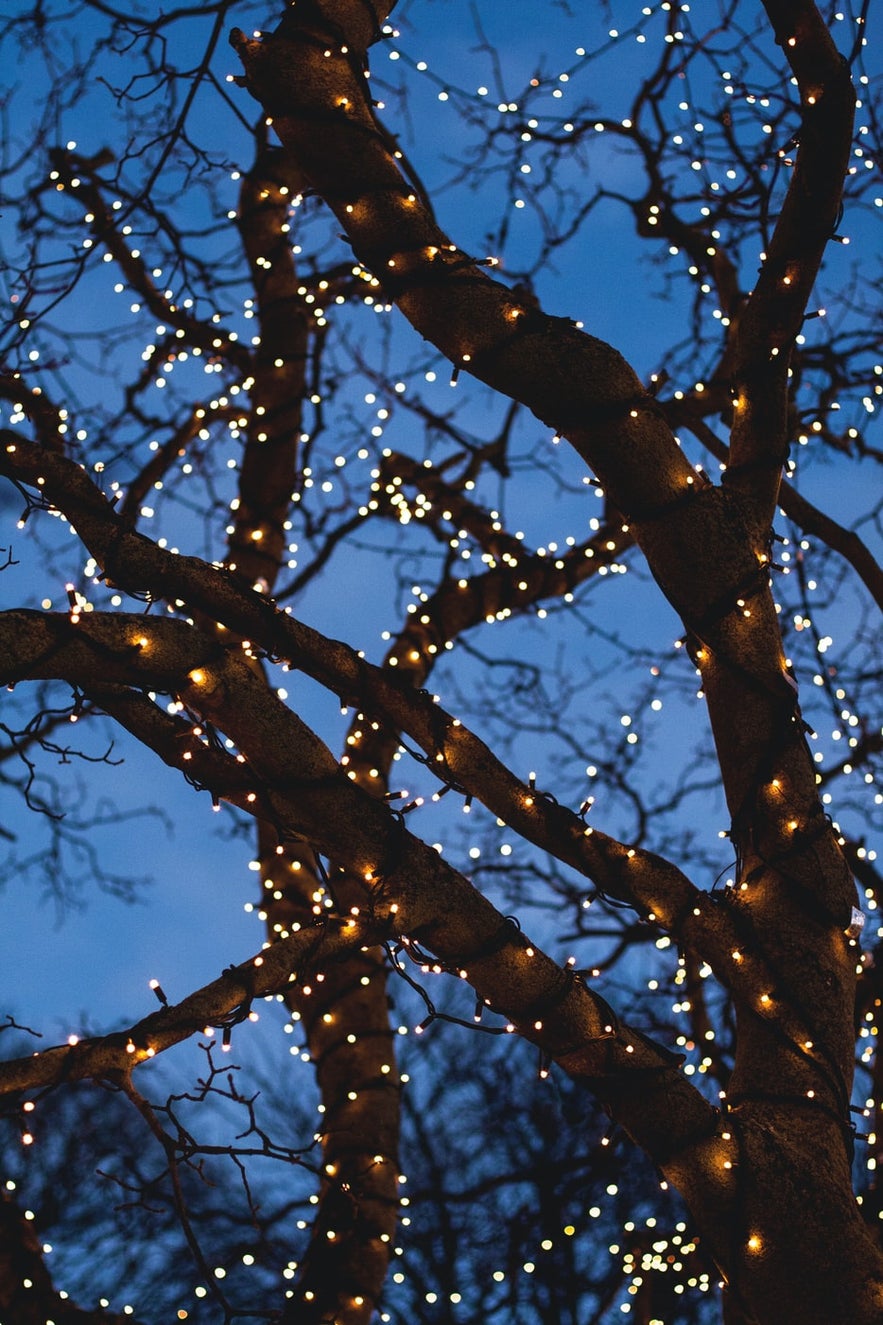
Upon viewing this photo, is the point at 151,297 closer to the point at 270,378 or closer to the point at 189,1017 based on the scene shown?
the point at 270,378

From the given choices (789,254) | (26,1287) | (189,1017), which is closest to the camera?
(189,1017)

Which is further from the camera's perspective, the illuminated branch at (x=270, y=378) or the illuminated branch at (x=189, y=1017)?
the illuminated branch at (x=270, y=378)

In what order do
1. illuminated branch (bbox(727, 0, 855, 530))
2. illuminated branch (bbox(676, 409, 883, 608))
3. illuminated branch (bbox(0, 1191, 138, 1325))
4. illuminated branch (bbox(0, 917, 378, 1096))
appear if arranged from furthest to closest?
1. illuminated branch (bbox(676, 409, 883, 608))
2. illuminated branch (bbox(727, 0, 855, 530))
3. illuminated branch (bbox(0, 1191, 138, 1325))
4. illuminated branch (bbox(0, 917, 378, 1096))

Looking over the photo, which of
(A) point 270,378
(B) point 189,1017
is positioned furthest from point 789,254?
(A) point 270,378

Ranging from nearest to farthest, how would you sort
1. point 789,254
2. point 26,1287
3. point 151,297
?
point 26,1287 < point 789,254 < point 151,297

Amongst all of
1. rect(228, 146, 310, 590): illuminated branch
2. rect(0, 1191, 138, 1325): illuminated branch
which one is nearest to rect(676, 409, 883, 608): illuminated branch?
rect(228, 146, 310, 590): illuminated branch

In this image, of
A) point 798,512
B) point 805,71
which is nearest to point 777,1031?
point 798,512

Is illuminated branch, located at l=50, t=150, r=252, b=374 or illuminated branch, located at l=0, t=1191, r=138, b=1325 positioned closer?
illuminated branch, located at l=0, t=1191, r=138, b=1325

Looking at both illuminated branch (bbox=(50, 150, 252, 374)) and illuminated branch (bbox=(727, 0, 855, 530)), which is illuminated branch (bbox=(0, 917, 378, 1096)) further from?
illuminated branch (bbox=(50, 150, 252, 374))

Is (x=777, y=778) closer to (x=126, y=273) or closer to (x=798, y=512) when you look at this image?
(x=798, y=512)

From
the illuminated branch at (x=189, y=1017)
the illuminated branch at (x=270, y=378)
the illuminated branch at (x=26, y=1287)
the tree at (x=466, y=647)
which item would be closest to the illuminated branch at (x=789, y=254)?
the tree at (x=466, y=647)

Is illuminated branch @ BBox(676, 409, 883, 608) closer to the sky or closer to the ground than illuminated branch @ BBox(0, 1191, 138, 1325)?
closer to the sky

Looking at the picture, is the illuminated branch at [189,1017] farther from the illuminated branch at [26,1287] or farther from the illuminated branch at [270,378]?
the illuminated branch at [270,378]

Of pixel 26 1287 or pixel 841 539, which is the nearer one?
pixel 26 1287
